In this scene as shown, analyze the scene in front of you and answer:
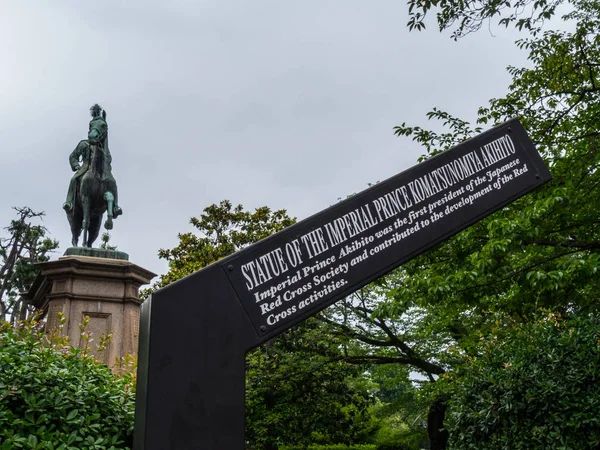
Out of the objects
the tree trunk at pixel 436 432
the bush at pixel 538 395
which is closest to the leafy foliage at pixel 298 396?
the tree trunk at pixel 436 432

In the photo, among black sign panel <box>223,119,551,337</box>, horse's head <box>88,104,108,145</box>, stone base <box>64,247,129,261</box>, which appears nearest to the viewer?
black sign panel <box>223,119,551,337</box>

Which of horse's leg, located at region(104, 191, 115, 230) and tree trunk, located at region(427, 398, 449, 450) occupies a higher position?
horse's leg, located at region(104, 191, 115, 230)

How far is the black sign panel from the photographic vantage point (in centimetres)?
296

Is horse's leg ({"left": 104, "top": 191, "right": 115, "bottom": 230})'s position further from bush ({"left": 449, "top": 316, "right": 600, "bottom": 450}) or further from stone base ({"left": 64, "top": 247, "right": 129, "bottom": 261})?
bush ({"left": 449, "top": 316, "right": 600, "bottom": 450})

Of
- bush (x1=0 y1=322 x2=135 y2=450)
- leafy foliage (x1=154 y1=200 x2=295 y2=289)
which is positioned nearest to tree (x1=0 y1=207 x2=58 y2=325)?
leafy foliage (x1=154 y1=200 x2=295 y2=289)

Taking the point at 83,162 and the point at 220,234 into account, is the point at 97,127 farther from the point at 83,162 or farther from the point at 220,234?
the point at 220,234

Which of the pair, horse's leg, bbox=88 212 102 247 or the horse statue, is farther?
horse's leg, bbox=88 212 102 247

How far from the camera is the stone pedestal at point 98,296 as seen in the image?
33.1ft

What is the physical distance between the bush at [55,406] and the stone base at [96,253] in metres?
7.24

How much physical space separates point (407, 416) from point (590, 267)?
13.4m

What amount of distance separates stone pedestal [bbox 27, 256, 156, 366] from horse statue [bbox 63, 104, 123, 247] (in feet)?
3.65

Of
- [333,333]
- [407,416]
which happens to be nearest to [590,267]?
[333,333]

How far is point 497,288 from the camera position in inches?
372

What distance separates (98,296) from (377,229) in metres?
8.25
